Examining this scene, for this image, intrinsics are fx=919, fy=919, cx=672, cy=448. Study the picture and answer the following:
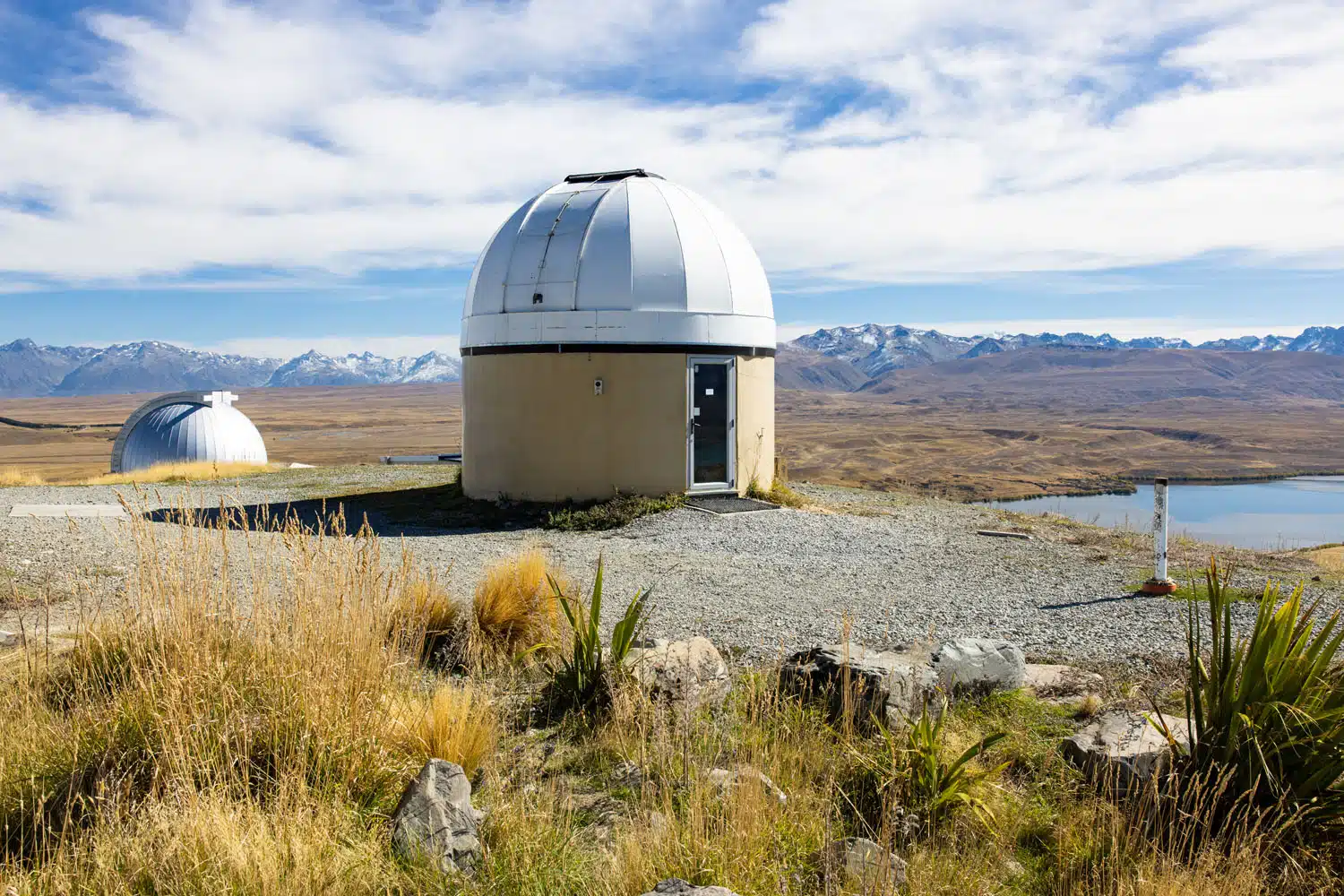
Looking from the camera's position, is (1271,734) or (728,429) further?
(728,429)

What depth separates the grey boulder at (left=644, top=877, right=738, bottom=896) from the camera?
274cm

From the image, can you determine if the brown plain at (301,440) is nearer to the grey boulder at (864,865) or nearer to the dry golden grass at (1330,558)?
the dry golden grass at (1330,558)

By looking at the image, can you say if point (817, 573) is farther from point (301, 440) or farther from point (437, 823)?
point (301, 440)

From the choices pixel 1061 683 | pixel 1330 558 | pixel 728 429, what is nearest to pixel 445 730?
pixel 1061 683

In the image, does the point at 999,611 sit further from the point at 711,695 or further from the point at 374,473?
the point at 374,473

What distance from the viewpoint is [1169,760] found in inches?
153

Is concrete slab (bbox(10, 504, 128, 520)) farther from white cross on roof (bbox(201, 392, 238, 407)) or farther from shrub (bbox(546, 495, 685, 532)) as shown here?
white cross on roof (bbox(201, 392, 238, 407))

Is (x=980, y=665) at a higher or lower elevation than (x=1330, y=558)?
higher

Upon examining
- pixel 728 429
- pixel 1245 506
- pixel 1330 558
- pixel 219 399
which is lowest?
pixel 1245 506

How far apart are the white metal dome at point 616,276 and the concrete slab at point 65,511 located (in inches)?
223

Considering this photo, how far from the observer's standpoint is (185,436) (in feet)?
92.4

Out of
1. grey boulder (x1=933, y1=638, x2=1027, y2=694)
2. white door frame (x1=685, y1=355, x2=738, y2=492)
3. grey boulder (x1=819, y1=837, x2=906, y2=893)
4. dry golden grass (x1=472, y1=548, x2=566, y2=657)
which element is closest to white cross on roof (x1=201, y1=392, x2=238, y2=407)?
white door frame (x1=685, y1=355, x2=738, y2=492)

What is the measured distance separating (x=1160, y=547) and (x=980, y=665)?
4151 millimetres

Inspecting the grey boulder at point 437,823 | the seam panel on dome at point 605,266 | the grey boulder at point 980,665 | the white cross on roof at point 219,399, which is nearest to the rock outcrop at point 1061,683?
the grey boulder at point 980,665
